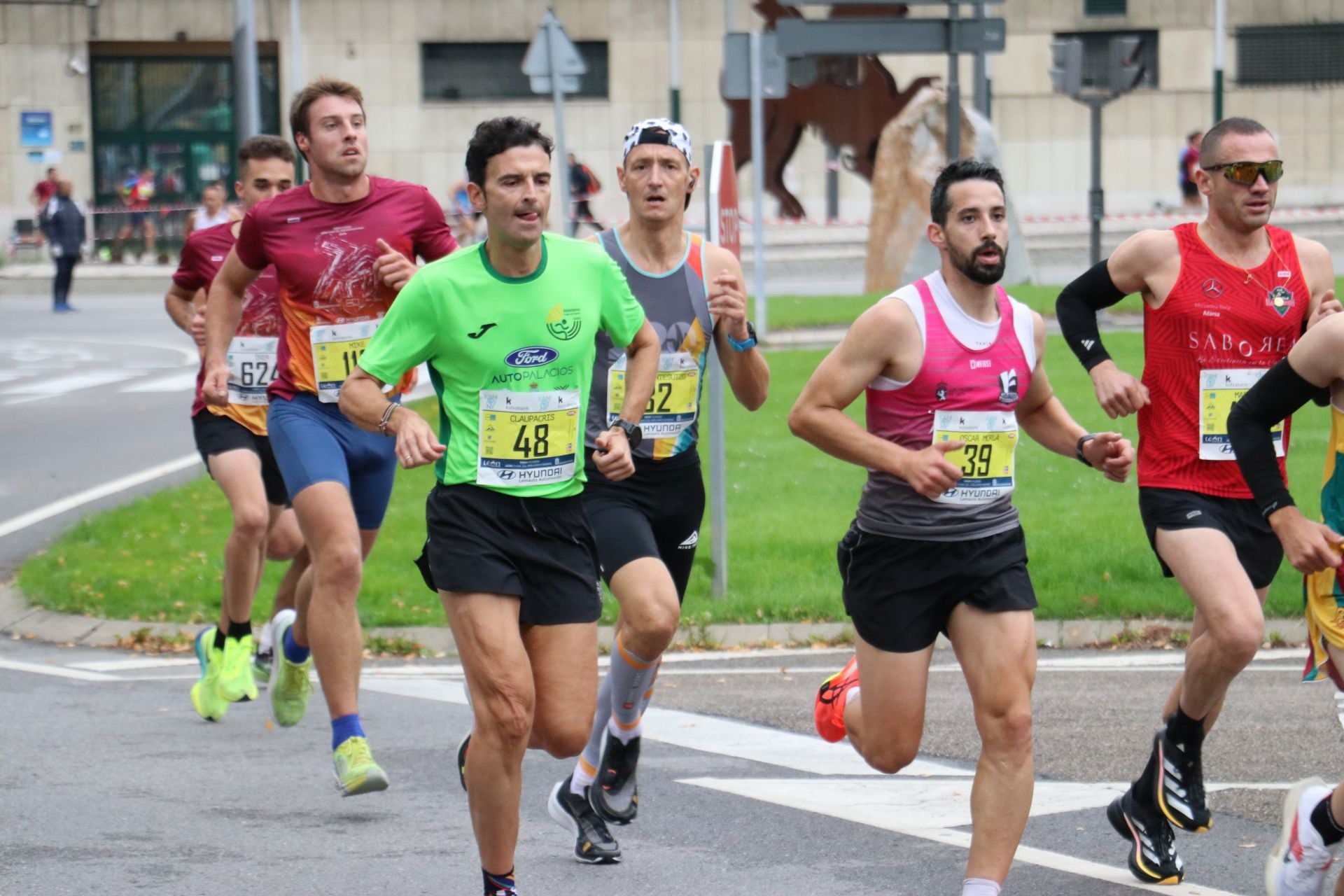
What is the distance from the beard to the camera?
516cm

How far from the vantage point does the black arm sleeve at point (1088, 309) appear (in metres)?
6.03

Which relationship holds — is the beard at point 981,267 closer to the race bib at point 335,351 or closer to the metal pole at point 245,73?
the race bib at point 335,351

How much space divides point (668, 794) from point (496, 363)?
6.44 ft

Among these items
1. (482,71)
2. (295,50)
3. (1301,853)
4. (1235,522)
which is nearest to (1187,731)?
(1235,522)

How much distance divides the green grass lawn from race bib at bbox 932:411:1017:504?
437 centimetres

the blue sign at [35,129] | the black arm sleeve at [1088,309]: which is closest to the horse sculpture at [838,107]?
the blue sign at [35,129]

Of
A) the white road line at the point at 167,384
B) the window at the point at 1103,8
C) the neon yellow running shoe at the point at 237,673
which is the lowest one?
the neon yellow running shoe at the point at 237,673

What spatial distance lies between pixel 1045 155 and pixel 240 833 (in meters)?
42.1

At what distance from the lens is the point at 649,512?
609 cm

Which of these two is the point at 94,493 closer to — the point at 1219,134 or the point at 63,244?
the point at 1219,134

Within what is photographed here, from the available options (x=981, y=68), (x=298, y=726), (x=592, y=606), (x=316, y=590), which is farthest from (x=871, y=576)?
(x=981, y=68)

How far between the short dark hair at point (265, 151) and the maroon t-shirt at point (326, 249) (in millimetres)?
1167

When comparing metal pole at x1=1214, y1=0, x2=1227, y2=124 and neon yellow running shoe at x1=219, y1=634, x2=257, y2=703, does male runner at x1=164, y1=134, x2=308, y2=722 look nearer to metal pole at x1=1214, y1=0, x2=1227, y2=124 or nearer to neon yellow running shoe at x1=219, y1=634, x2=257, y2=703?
neon yellow running shoe at x1=219, y1=634, x2=257, y2=703

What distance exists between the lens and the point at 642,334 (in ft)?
18.7
